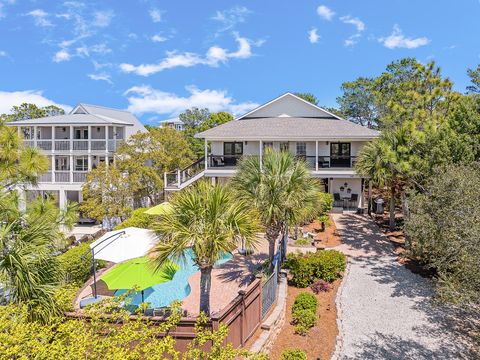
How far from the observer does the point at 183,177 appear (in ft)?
85.1

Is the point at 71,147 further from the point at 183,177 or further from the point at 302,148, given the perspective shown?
the point at 302,148

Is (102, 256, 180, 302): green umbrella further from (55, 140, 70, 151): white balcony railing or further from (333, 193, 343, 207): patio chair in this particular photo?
(55, 140, 70, 151): white balcony railing

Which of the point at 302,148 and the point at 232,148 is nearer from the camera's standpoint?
the point at 302,148

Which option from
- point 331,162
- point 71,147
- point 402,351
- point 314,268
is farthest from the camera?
point 71,147

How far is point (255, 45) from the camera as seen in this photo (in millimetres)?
31594

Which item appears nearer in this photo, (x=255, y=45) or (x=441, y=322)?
(x=441, y=322)

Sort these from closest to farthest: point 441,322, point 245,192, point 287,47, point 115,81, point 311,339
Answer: point 311,339 → point 441,322 → point 245,192 → point 287,47 → point 115,81

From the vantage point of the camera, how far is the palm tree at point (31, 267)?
22.5ft

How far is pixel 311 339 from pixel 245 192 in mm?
5345

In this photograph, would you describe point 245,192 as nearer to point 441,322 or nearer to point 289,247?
point 289,247

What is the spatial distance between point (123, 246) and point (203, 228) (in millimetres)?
4548

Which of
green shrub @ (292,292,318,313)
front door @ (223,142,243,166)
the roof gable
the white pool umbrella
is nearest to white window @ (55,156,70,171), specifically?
front door @ (223,142,243,166)

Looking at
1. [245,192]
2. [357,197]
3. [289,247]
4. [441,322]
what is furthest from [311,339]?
[357,197]

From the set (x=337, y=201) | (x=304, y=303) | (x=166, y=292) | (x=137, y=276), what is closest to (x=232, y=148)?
(x=337, y=201)
